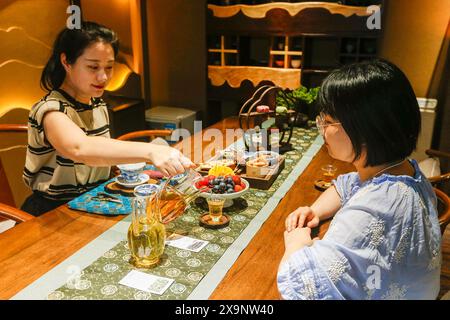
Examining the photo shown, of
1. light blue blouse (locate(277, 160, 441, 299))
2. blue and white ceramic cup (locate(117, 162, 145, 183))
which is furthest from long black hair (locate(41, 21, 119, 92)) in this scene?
light blue blouse (locate(277, 160, 441, 299))

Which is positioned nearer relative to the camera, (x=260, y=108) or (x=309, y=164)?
(x=309, y=164)

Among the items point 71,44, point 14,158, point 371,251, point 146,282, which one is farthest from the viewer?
point 14,158

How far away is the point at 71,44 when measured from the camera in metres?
1.88

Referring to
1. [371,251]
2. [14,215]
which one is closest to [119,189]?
[14,215]

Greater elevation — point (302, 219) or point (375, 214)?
point (375, 214)

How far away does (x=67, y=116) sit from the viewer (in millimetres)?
1769

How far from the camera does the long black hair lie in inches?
73.9

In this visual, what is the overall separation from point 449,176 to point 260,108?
1.03 m

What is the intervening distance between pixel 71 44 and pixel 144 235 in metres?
1.12

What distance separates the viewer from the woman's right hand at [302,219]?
4.57 feet

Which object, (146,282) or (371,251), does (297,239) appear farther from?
(146,282)

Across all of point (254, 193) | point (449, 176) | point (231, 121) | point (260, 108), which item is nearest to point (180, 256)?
point (254, 193)

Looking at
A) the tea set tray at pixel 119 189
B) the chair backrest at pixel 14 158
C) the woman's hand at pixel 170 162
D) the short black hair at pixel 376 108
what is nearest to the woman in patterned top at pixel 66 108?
the tea set tray at pixel 119 189
